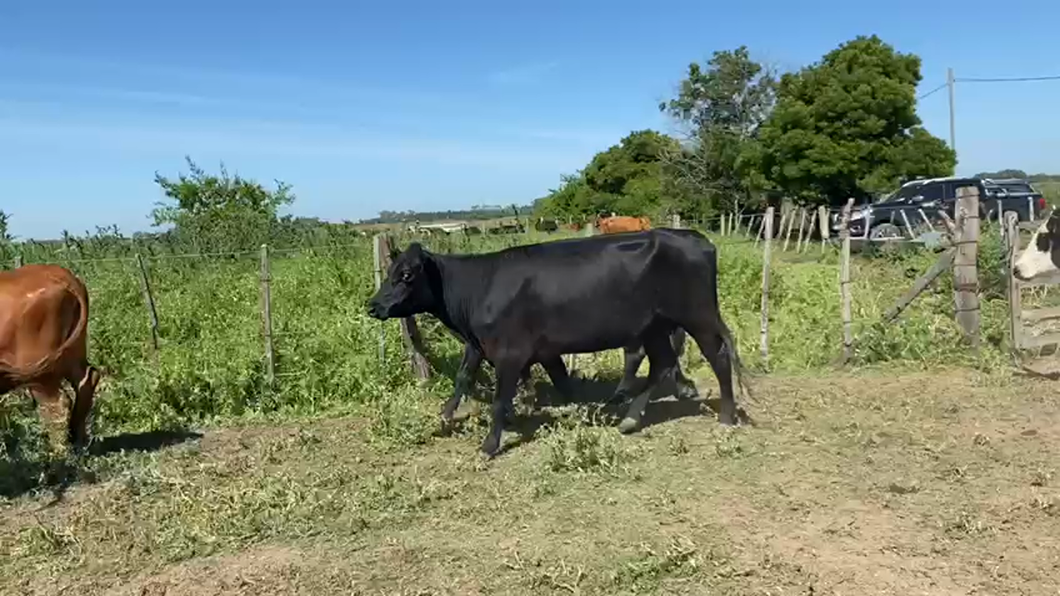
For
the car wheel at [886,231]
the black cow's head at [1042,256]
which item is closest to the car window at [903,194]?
the car wheel at [886,231]

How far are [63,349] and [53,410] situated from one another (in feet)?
1.82

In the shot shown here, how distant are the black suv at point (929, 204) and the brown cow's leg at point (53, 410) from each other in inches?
623

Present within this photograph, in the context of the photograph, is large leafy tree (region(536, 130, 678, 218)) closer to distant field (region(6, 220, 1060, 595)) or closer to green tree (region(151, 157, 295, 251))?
green tree (region(151, 157, 295, 251))

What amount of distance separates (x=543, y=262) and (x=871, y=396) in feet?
9.81

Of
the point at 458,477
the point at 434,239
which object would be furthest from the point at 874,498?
the point at 434,239

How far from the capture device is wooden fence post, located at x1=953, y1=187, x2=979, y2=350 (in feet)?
28.0

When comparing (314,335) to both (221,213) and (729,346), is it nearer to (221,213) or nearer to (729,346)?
(729,346)

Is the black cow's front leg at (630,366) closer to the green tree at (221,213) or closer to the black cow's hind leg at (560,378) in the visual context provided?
the black cow's hind leg at (560,378)

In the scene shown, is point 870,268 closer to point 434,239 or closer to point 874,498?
point 434,239

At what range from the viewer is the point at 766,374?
852 cm

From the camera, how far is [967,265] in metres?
8.59

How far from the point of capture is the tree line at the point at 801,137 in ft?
81.3

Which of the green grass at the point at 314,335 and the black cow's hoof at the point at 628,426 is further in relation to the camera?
the green grass at the point at 314,335

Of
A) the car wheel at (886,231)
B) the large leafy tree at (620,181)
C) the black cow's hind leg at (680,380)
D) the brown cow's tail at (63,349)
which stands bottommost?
the black cow's hind leg at (680,380)
